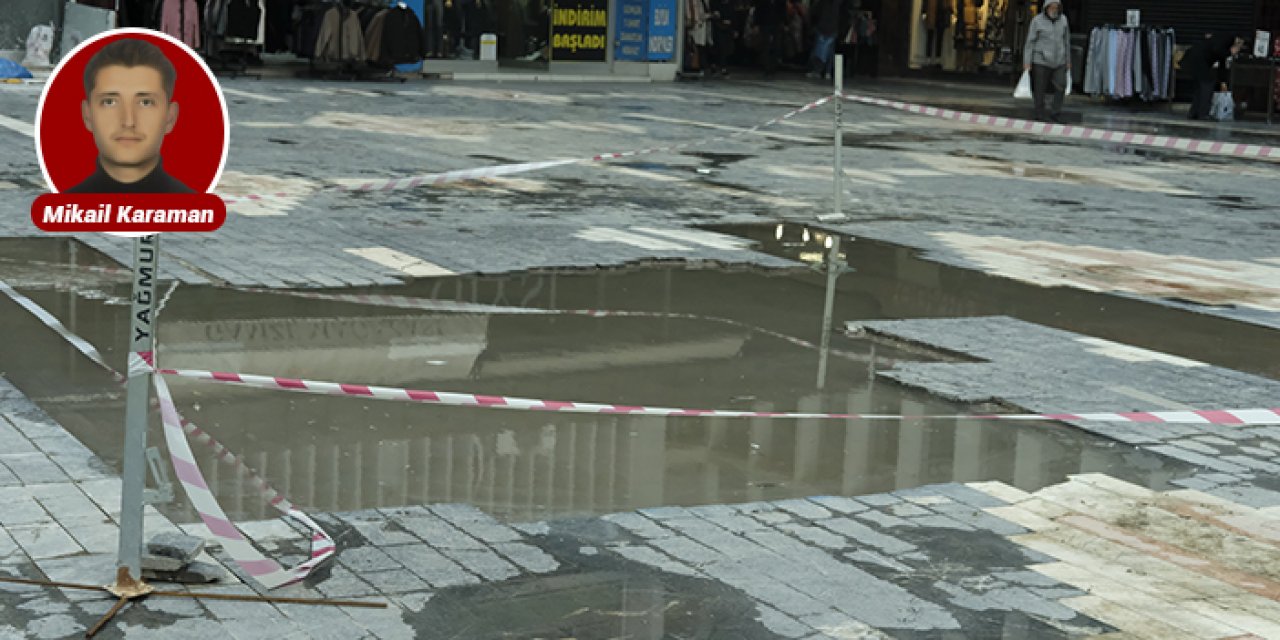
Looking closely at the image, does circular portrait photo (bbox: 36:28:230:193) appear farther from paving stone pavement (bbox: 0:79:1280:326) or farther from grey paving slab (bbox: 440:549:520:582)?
paving stone pavement (bbox: 0:79:1280:326)

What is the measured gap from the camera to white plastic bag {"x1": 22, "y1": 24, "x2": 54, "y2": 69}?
28250 mm

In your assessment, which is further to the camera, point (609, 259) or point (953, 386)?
point (609, 259)

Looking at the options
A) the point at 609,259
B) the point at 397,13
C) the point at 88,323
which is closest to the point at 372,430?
the point at 88,323

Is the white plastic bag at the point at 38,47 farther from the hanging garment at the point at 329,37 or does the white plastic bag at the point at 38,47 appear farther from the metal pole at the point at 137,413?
the metal pole at the point at 137,413

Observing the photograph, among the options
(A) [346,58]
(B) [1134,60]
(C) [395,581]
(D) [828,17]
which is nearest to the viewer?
(C) [395,581]

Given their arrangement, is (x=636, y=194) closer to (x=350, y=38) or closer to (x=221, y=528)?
(x=221, y=528)

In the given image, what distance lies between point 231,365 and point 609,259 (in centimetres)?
429

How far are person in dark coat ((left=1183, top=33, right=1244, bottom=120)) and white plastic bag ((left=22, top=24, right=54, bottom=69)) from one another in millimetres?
19283

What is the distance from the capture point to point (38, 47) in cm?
2830

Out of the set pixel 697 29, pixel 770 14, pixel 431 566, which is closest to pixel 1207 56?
pixel 697 29

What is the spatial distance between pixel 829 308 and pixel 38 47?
819 inches

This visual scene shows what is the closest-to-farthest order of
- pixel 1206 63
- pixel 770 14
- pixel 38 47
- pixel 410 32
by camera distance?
pixel 38 47
pixel 1206 63
pixel 410 32
pixel 770 14

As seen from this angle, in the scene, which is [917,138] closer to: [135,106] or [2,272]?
[2,272]

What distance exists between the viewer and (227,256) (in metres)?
11.8
